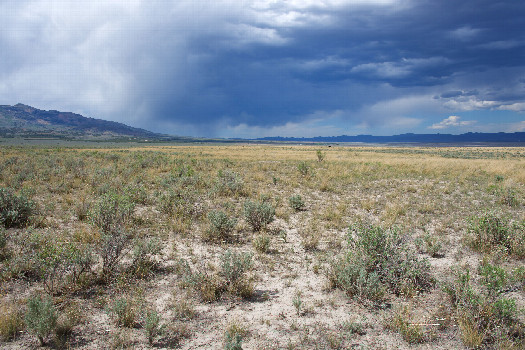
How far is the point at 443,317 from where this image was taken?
15.4 ft

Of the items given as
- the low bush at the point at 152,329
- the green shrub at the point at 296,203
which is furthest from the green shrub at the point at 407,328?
the green shrub at the point at 296,203

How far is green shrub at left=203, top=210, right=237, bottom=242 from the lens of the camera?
8.41 metres

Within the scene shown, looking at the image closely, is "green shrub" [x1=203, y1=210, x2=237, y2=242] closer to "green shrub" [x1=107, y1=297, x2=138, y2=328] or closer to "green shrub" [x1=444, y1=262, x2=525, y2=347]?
"green shrub" [x1=107, y1=297, x2=138, y2=328]

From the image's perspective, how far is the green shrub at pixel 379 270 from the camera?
5.37 metres

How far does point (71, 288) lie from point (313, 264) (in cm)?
515

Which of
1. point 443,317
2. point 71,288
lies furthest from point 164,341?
point 443,317

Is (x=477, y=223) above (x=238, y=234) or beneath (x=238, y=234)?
above

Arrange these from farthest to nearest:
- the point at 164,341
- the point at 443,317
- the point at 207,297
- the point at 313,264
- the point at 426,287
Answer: the point at 313,264 → the point at 426,287 → the point at 207,297 → the point at 443,317 → the point at 164,341

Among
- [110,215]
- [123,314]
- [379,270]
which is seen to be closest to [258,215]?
[379,270]

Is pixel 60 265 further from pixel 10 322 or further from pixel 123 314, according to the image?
pixel 123 314

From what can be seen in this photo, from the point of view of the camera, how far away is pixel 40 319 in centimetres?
400

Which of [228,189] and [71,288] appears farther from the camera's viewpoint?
[228,189]

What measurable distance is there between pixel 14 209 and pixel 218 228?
21.0 ft

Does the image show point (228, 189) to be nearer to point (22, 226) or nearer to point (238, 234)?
point (238, 234)
